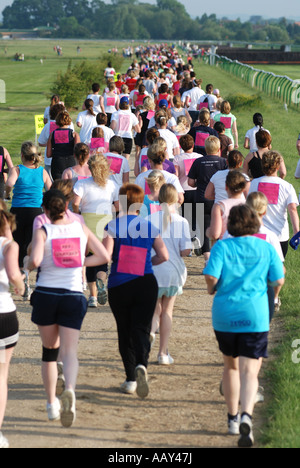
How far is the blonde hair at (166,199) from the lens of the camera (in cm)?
740

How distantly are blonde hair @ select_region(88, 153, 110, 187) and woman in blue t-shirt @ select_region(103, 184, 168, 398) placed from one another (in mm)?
1861

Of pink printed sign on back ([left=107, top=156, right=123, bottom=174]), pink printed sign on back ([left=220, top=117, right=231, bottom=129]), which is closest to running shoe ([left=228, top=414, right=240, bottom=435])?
pink printed sign on back ([left=107, top=156, right=123, bottom=174])

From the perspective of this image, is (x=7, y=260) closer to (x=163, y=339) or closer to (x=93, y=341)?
(x=163, y=339)

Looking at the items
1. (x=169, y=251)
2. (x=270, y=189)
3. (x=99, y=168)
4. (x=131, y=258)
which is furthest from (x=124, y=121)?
(x=131, y=258)

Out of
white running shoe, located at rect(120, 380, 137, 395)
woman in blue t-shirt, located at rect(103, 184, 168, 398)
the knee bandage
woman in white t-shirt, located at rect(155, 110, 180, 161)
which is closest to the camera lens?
the knee bandage

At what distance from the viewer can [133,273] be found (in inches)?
261

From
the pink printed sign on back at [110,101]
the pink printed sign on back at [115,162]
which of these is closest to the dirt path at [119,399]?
the pink printed sign on back at [115,162]

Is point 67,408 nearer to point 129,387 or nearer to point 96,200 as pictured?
point 129,387

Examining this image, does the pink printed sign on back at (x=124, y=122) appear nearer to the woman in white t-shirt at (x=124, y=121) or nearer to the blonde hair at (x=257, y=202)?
the woman in white t-shirt at (x=124, y=121)

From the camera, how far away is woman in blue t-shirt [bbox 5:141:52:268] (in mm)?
9516

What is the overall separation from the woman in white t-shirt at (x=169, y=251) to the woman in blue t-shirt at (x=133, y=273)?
0.69 meters

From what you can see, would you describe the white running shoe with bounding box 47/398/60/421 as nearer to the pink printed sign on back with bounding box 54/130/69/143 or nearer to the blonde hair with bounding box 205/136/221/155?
the blonde hair with bounding box 205/136/221/155

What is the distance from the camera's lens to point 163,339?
764 cm
